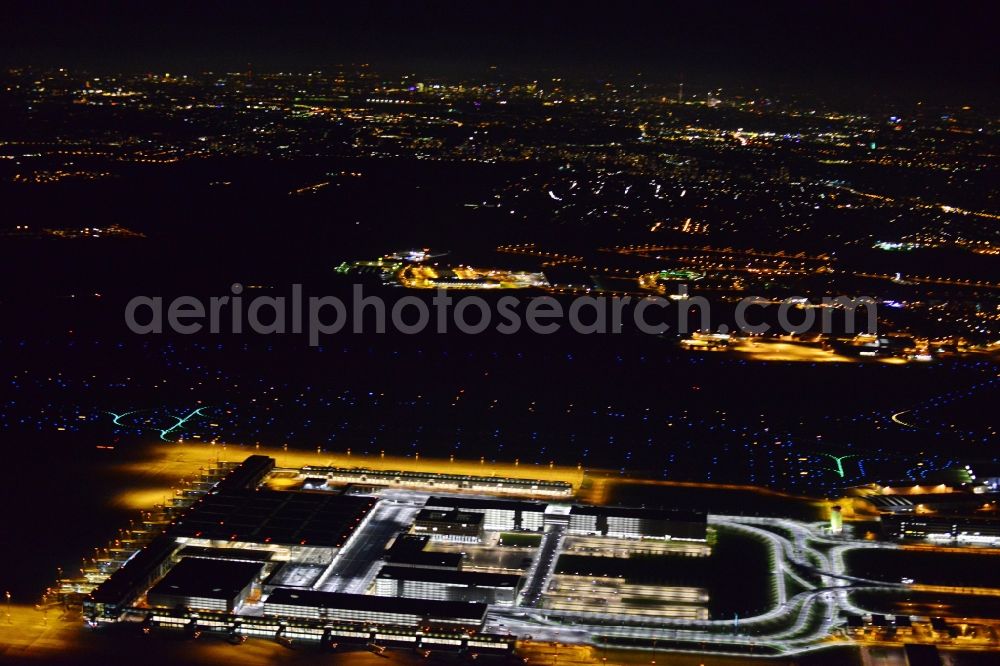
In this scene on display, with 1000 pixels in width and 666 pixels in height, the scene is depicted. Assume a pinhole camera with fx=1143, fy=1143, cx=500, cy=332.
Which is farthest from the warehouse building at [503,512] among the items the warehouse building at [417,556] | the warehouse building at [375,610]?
the warehouse building at [375,610]

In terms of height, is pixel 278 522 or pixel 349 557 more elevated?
pixel 278 522

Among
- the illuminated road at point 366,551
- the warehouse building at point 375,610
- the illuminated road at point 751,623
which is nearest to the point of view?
the illuminated road at point 751,623

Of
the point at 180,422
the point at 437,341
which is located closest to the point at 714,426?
the point at 437,341

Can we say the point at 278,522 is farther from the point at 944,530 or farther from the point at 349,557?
the point at 944,530

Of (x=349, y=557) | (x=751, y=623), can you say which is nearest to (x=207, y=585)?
(x=349, y=557)

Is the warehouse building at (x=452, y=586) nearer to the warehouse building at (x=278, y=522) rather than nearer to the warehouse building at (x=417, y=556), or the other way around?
the warehouse building at (x=417, y=556)

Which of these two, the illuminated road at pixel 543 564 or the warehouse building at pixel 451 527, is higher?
the warehouse building at pixel 451 527

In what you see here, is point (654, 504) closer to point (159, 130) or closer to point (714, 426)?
point (714, 426)

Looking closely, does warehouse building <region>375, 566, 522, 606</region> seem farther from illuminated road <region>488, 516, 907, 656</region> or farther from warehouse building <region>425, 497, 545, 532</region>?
warehouse building <region>425, 497, 545, 532</region>

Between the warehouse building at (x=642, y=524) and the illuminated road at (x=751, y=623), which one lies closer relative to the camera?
the illuminated road at (x=751, y=623)
